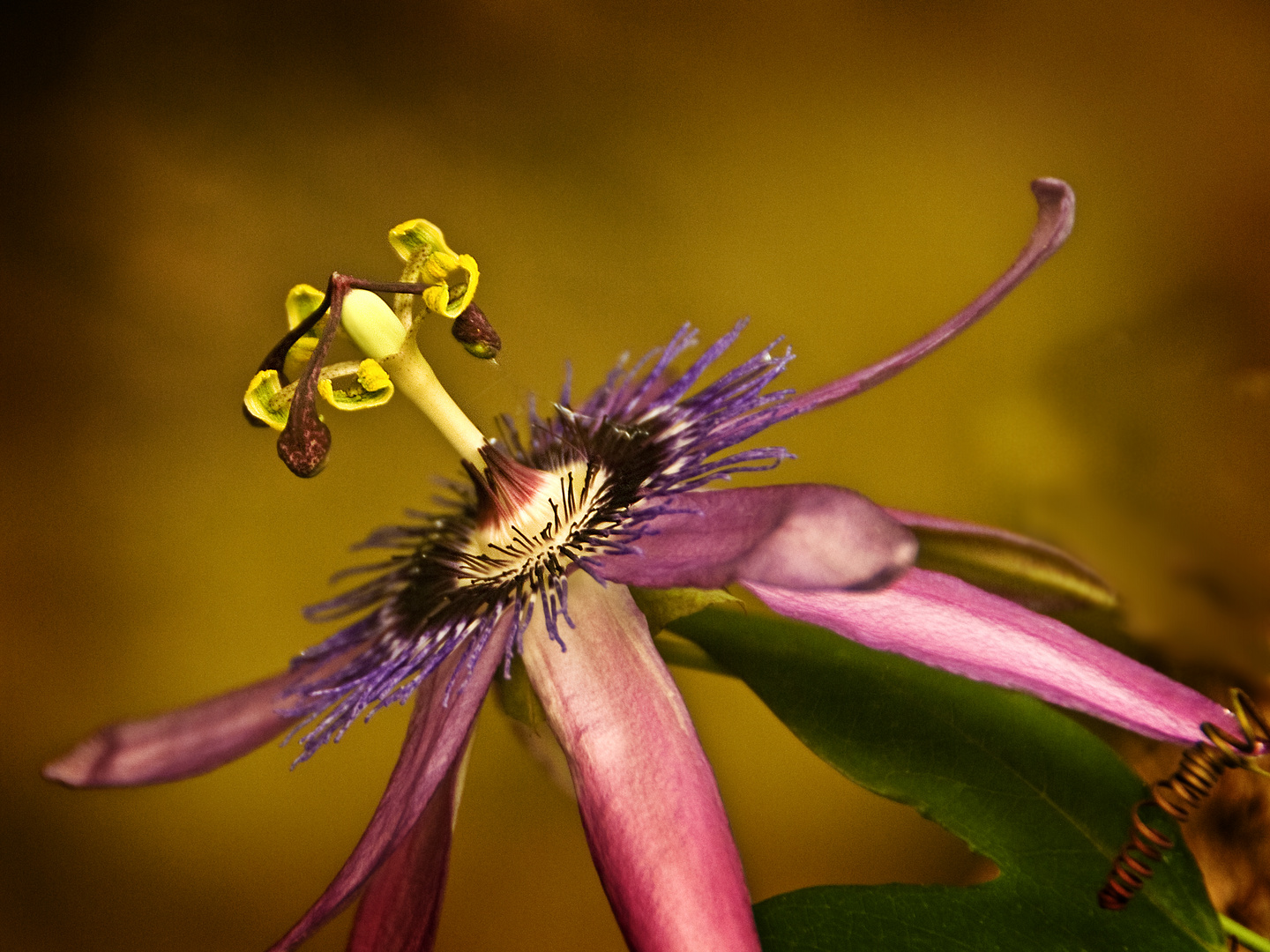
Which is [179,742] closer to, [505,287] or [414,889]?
[414,889]

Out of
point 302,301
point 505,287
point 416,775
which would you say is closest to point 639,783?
point 416,775

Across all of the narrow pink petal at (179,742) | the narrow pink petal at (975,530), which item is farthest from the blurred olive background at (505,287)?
the narrow pink petal at (179,742)

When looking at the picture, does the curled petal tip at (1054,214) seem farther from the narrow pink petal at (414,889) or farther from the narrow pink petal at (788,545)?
the narrow pink petal at (414,889)

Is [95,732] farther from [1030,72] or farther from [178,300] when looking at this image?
[1030,72]

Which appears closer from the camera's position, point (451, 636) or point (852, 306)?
point (451, 636)

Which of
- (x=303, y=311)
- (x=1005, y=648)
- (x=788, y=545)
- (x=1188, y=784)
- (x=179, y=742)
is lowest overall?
(x=1188, y=784)

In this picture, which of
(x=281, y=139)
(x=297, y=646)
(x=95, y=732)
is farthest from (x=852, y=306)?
(x=95, y=732)
